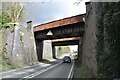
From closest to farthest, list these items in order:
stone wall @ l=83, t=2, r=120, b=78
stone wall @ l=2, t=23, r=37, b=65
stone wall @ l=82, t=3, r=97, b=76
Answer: stone wall @ l=83, t=2, r=120, b=78 → stone wall @ l=82, t=3, r=97, b=76 → stone wall @ l=2, t=23, r=37, b=65

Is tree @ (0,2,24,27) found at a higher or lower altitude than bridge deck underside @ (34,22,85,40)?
higher

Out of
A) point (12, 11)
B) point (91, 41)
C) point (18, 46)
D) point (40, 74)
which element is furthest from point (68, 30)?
point (91, 41)

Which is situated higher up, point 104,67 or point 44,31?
point 44,31

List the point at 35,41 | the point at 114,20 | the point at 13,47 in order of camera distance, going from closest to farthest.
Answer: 1. the point at 114,20
2. the point at 13,47
3. the point at 35,41

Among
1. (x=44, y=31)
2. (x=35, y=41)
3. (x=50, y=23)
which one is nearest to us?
(x=50, y=23)

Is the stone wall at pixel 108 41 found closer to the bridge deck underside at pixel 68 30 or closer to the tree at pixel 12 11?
the bridge deck underside at pixel 68 30

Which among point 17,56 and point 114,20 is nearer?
point 114,20

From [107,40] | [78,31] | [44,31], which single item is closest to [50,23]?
[44,31]

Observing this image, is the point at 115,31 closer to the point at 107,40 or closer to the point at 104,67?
the point at 107,40

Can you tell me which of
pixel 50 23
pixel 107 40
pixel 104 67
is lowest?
pixel 104 67

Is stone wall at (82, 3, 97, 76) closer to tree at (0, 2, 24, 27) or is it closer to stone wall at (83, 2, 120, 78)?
stone wall at (83, 2, 120, 78)

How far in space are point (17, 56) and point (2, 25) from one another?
4753 millimetres

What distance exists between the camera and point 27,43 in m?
50.9

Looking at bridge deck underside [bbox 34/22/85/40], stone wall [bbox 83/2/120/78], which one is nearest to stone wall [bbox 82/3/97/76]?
stone wall [bbox 83/2/120/78]
